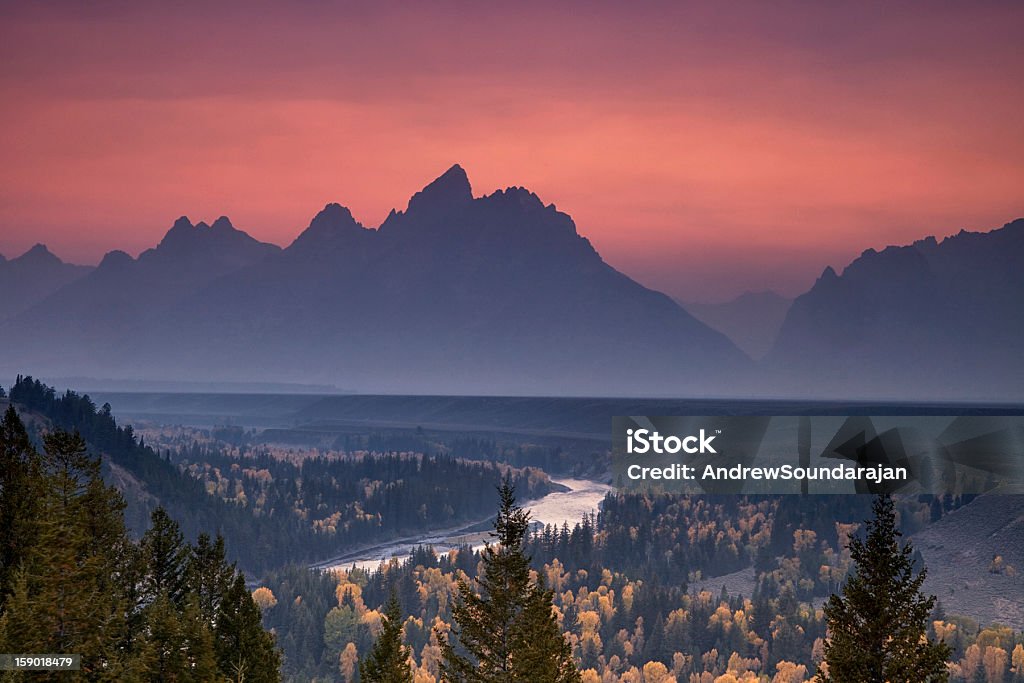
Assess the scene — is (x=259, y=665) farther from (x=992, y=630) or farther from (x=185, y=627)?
(x=992, y=630)

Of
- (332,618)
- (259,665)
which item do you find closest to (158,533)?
(259,665)

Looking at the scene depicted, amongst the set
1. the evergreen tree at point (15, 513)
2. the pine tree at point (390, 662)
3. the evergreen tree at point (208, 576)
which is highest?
the evergreen tree at point (15, 513)

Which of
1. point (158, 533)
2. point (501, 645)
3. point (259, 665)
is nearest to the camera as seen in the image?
point (501, 645)

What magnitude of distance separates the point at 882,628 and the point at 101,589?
4257 centimetres

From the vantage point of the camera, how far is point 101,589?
66.1 metres

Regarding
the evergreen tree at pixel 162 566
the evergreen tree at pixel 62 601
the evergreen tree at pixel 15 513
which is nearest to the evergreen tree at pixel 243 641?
the evergreen tree at pixel 162 566

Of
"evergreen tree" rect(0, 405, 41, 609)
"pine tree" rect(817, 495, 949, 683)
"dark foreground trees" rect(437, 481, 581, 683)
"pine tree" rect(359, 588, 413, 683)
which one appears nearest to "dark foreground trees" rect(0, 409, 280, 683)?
"evergreen tree" rect(0, 405, 41, 609)

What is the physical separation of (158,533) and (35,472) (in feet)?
49.1

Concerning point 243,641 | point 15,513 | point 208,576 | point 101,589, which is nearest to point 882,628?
point 243,641

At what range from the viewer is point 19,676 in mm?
47438

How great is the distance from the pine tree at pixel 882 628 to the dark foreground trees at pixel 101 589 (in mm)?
28060

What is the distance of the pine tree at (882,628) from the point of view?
50.9 m

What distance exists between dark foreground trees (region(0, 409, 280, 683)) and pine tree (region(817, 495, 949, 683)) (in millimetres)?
28060

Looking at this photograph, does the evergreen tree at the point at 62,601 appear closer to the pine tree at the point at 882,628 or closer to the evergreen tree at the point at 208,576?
the evergreen tree at the point at 208,576
